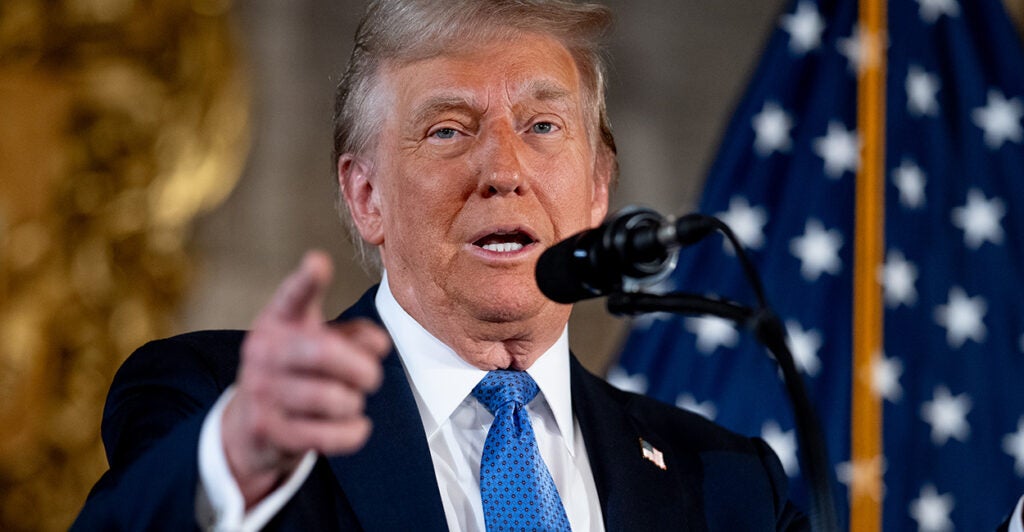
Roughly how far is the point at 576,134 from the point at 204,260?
156cm

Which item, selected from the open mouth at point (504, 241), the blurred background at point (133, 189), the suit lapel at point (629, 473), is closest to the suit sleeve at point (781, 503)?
the suit lapel at point (629, 473)

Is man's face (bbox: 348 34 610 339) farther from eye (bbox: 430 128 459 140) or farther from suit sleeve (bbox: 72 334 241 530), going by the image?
suit sleeve (bbox: 72 334 241 530)

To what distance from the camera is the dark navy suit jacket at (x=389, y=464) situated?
1365mm

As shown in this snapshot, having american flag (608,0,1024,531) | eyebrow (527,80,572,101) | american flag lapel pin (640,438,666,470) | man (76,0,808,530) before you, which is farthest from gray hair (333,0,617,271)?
american flag (608,0,1024,531)

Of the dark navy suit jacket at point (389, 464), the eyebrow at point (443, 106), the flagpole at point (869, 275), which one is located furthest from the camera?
the flagpole at point (869, 275)

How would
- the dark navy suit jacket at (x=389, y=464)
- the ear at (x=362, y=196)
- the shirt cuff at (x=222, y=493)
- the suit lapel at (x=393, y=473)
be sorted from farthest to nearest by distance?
the ear at (x=362, y=196)
the suit lapel at (x=393, y=473)
the dark navy suit jacket at (x=389, y=464)
the shirt cuff at (x=222, y=493)

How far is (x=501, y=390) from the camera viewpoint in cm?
197

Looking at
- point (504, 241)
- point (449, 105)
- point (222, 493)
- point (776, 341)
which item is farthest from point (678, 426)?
point (222, 493)

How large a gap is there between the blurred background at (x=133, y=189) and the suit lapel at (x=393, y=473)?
1.60 meters

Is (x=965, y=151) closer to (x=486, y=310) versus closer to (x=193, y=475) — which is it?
(x=486, y=310)

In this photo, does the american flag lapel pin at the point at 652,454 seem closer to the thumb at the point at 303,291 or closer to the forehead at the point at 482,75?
the forehead at the point at 482,75

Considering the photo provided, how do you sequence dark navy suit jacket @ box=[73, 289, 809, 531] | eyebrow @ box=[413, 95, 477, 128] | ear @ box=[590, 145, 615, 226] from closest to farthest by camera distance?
dark navy suit jacket @ box=[73, 289, 809, 531]
eyebrow @ box=[413, 95, 477, 128]
ear @ box=[590, 145, 615, 226]

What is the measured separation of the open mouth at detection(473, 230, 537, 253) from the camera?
197 centimetres

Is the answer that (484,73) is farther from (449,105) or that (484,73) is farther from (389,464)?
(389,464)
